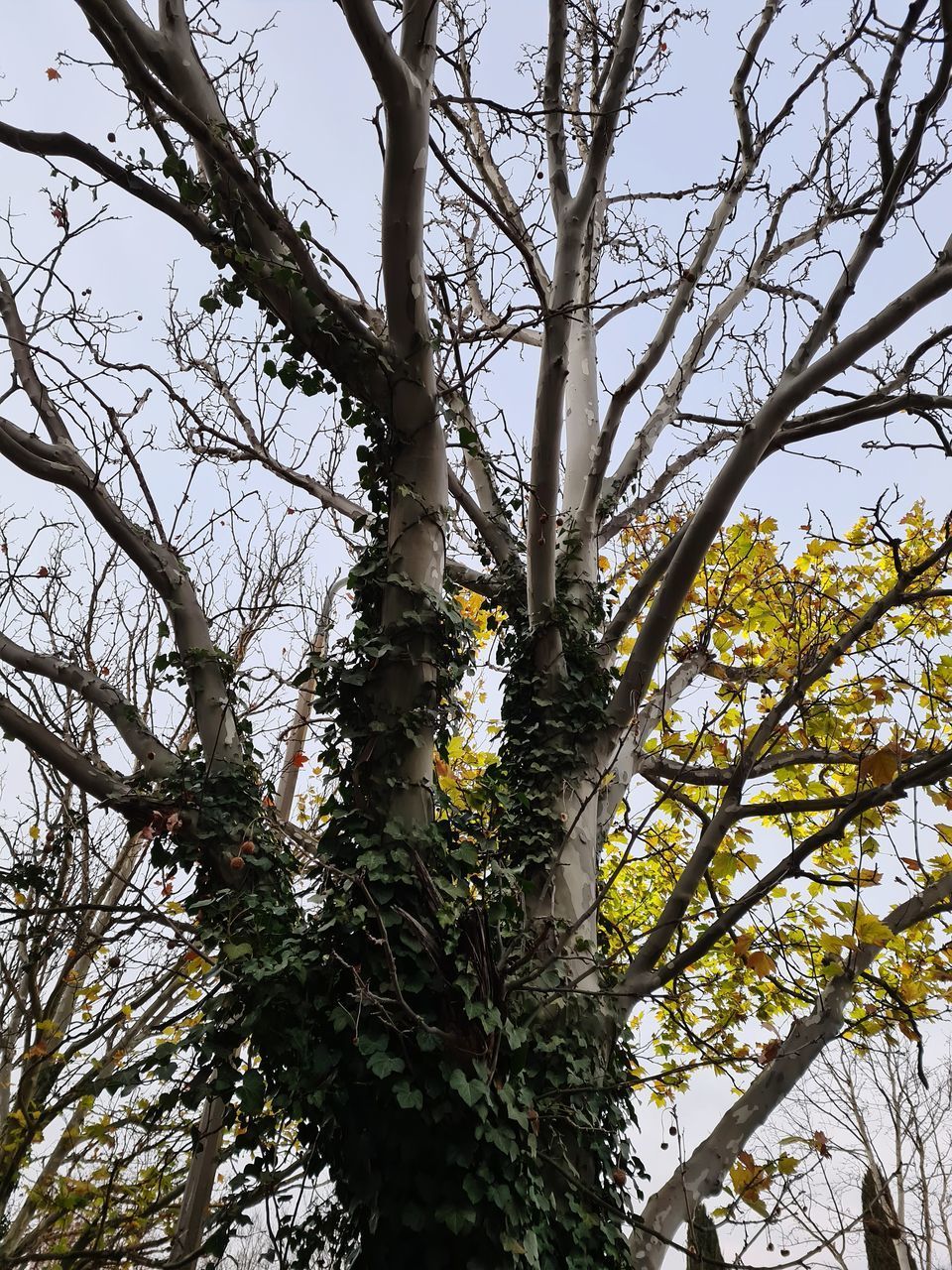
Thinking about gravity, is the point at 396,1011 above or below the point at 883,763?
below

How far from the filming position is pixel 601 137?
3.66m

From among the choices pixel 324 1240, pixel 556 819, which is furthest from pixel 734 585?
pixel 324 1240

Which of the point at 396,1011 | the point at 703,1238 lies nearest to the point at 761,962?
the point at 703,1238

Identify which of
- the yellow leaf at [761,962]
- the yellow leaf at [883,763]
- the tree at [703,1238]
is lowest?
the tree at [703,1238]

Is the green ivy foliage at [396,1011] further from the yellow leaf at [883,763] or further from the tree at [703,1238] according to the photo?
the yellow leaf at [883,763]

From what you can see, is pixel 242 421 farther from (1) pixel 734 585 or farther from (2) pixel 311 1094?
(2) pixel 311 1094

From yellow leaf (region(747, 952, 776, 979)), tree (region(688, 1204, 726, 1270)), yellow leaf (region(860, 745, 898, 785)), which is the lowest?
tree (region(688, 1204, 726, 1270))

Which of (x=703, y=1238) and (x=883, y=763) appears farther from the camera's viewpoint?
(x=703, y=1238)

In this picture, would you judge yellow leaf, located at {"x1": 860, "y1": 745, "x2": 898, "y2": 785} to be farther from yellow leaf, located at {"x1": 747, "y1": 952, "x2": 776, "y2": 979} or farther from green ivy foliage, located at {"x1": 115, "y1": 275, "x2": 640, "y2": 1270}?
green ivy foliage, located at {"x1": 115, "y1": 275, "x2": 640, "y2": 1270}

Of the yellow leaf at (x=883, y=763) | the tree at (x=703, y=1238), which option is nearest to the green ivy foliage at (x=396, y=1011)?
the tree at (x=703, y=1238)

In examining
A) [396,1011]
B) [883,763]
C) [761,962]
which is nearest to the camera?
[396,1011]

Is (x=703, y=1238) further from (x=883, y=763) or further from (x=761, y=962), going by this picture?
(x=883, y=763)

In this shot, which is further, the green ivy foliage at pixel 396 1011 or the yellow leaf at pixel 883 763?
the yellow leaf at pixel 883 763

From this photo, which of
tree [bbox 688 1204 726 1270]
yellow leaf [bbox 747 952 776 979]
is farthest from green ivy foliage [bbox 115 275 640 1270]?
yellow leaf [bbox 747 952 776 979]
